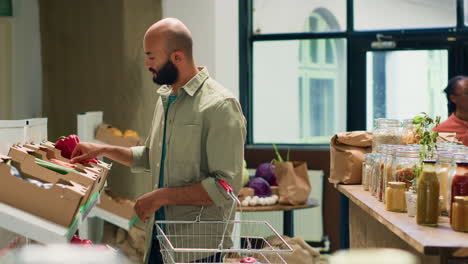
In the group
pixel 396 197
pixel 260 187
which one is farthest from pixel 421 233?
pixel 260 187

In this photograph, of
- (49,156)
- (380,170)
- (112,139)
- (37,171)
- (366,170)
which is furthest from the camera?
(112,139)

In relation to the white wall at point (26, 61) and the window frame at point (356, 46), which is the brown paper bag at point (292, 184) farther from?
the white wall at point (26, 61)

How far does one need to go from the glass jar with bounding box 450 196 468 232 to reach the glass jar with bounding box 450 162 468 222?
0.27 feet

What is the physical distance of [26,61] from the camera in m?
4.86

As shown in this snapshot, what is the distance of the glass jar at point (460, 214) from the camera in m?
2.22

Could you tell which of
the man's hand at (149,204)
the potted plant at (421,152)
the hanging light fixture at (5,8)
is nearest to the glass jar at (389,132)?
the potted plant at (421,152)

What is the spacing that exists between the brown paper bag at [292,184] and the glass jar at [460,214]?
106 inches

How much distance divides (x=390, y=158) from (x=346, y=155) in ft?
2.51

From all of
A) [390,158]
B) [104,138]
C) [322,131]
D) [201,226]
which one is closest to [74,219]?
[201,226]

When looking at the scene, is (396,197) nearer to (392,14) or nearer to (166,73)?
(166,73)

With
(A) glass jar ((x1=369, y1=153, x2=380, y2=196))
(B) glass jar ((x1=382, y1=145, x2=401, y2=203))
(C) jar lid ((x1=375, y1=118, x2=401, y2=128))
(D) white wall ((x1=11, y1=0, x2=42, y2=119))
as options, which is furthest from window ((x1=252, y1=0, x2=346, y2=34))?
(B) glass jar ((x1=382, y1=145, x2=401, y2=203))

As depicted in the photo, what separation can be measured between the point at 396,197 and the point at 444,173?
281mm

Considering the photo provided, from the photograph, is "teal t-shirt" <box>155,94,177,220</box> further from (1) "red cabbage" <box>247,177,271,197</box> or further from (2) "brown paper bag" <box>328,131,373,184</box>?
(1) "red cabbage" <box>247,177,271,197</box>

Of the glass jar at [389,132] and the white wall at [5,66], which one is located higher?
the white wall at [5,66]
